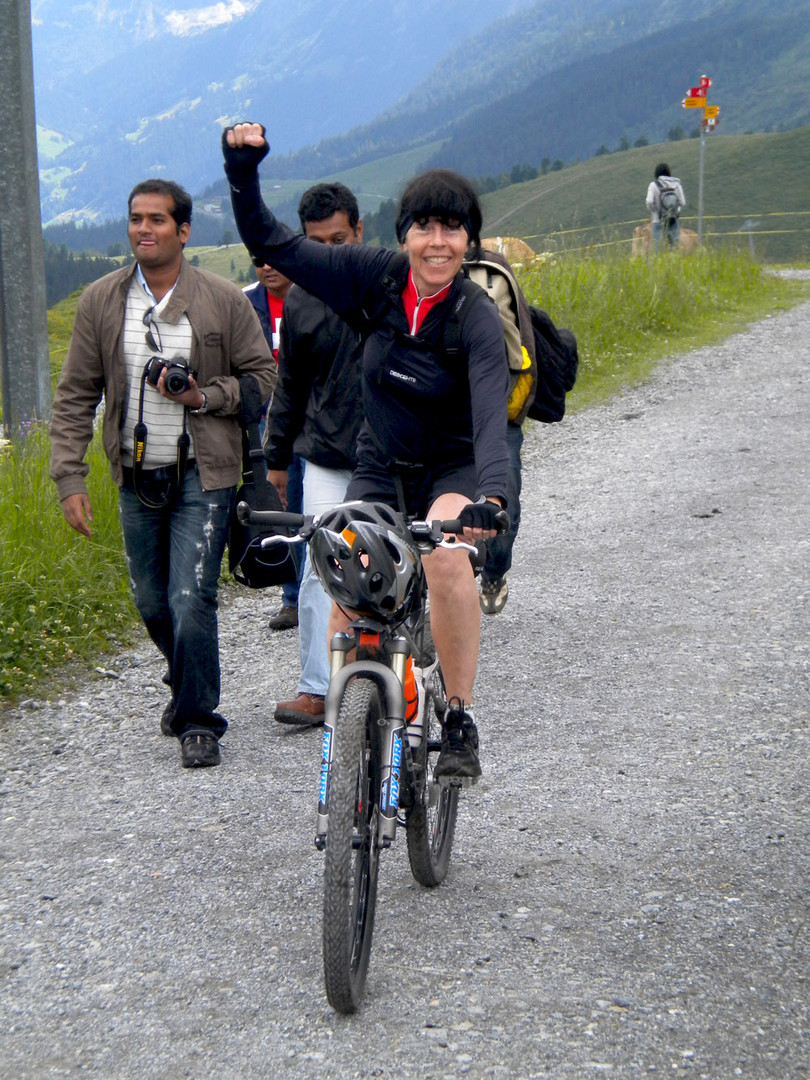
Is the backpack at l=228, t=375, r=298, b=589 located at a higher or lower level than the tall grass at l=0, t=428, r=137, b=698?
higher

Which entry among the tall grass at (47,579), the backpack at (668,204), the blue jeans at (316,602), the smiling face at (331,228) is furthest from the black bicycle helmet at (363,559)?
the backpack at (668,204)

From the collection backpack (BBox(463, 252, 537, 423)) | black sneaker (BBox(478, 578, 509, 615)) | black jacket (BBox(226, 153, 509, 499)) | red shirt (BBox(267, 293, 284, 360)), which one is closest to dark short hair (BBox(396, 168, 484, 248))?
black jacket (BBox(226, 153, 509, 499))

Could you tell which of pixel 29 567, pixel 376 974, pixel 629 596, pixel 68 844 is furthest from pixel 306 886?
pixel 629 596

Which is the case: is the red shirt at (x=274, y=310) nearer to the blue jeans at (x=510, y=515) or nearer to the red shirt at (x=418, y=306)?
the blue jeans at (x=510, y=515)

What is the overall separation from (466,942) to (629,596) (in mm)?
4041

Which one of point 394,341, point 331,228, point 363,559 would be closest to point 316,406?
point 331,228

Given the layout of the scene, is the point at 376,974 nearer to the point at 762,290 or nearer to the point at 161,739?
the point at 161,739

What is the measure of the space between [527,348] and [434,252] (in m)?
1.50

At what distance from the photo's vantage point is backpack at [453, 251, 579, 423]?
5086mm

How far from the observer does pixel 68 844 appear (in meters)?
4.50

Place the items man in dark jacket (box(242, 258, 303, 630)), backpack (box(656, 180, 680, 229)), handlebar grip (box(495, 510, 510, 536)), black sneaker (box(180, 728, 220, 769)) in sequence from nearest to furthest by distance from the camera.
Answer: handlebar grip (box(495, 510, 510, 536)), black sneaker (box(180, 728, 220, 769)), man in dark jacket (box(242, 258, 303, 630)), backpack (box(656, 180, 680, 229))

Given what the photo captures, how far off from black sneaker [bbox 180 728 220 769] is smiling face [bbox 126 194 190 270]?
1878mm

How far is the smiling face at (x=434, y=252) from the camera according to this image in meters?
3.88

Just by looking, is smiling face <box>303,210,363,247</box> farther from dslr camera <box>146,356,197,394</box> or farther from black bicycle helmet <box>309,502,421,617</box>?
black bicycle helmet <box>309,502,421,617</box>
